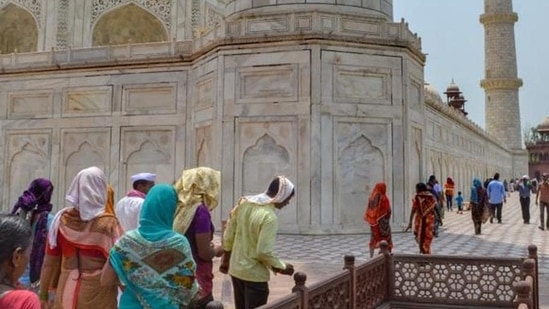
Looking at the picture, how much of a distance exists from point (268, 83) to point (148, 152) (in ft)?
12.1

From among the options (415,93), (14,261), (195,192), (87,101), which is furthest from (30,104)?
(14,261)

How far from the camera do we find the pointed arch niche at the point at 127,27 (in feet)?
66.6

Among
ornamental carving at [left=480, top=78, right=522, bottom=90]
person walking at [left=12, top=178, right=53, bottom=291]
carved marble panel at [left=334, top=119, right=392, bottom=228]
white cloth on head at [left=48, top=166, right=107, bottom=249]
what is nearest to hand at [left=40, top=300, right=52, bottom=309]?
white cloth on head at [left=48, top=166, right=107, bottom=249]

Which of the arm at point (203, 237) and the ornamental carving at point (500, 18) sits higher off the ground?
the ornamental carving at point (500, 18)

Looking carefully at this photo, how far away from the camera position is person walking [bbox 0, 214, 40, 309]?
153cm

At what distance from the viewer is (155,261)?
2277mm

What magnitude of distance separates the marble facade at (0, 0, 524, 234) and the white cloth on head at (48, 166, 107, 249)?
7.58 m

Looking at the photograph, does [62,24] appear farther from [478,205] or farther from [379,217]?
[379,217]

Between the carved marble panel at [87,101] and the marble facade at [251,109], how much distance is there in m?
0.03

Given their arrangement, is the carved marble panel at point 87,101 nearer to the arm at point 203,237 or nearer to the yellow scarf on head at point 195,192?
the yellow scarf on head at point 195,192

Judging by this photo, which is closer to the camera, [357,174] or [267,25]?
[357,174]

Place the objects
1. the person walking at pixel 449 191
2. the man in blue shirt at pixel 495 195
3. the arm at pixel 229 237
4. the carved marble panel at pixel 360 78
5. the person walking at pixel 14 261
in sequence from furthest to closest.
→ the person walking at pixel 449 191
the man in blue shirt at pixel 495 195
the carved marble panel at pixel 360 78
the arm at pixel 229 237
the person walking at pixel 14 261

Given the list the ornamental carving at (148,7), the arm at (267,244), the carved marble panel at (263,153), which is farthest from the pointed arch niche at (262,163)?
the ornamental carving at (148,7)

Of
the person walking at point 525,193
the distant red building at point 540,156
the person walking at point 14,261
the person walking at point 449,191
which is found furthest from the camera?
the distant red building at point 540,156
